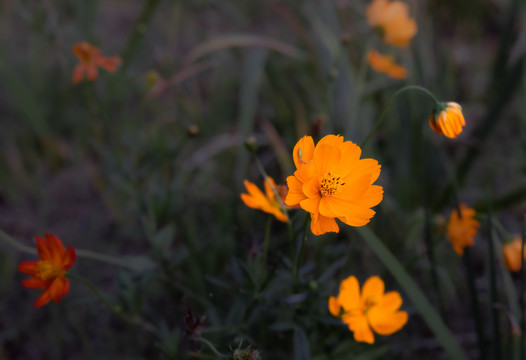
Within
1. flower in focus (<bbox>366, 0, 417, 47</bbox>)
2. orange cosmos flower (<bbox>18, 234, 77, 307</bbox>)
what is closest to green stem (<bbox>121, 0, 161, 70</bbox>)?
flower in focus (<bbox>366, 0, 417, 47</bbox>)

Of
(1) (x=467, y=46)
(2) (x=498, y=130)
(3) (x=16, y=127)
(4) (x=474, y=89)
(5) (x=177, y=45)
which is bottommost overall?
(3) (x=16, y=127)

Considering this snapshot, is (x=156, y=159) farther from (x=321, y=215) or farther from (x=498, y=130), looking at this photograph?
(x=498, y=130)

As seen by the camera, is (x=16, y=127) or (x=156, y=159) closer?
(x=156, y=159)

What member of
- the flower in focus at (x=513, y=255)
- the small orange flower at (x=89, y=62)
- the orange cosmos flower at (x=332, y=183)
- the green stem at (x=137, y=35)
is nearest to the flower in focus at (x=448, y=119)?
the orange cosmos flower at (x=332, y=183)

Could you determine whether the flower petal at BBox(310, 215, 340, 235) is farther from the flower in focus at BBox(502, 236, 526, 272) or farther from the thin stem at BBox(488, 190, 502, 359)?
the flower in focus at BBox(502, 236, 526, 272)

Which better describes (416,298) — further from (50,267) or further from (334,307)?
(50,267)

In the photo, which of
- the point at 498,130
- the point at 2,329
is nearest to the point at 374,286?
the point at 2,329

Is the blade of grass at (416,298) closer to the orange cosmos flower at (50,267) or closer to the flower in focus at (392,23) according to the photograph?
the orange cosmos flower at (50,267)

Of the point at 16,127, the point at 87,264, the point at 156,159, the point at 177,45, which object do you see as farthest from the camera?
the point at 177,45
